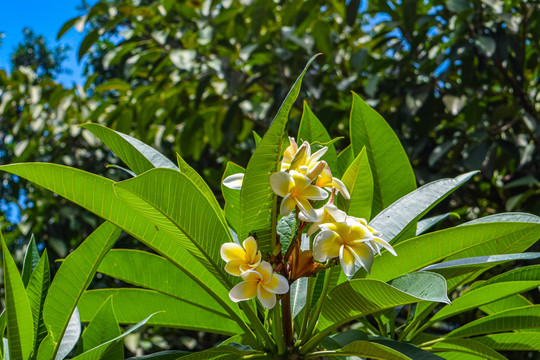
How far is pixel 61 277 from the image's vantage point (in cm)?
54

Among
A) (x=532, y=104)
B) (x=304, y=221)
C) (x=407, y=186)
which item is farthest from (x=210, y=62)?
(x=304, y=221)

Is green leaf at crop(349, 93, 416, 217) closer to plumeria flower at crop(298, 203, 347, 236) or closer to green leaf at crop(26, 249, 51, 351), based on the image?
plumeria flower at crop(298, 203, 347, 236)

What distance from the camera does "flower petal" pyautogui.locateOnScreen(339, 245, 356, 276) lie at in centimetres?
45

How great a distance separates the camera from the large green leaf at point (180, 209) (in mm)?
415

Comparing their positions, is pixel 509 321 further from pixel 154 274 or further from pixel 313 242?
pixel 154 274

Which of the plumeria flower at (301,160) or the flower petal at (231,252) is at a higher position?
the plumeria flower at (301,160)

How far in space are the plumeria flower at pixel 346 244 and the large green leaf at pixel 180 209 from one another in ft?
0.30

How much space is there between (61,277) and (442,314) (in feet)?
1.42

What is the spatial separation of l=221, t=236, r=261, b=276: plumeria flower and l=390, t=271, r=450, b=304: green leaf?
0.14 m

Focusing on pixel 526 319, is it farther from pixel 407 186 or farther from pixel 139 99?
pixel 139 99

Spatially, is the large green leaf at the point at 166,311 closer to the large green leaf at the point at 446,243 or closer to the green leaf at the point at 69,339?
the green leaf at the point at 69,339

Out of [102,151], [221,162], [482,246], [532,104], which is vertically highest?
[102,151]

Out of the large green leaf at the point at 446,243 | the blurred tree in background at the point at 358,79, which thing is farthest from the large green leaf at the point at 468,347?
the blurred tree in background at the point at 358,79

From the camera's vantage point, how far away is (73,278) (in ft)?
1.78
